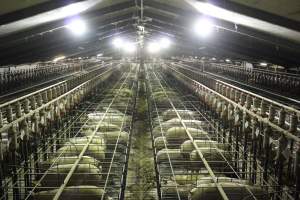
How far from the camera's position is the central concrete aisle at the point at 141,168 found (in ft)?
22.0

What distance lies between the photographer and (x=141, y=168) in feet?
26.9

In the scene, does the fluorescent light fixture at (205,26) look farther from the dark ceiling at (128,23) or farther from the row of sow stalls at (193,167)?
the row of sow stalls at (193,167)

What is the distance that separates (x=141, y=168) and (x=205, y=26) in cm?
518

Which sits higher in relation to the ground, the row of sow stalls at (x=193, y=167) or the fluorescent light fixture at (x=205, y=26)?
the fluorescent light fixture at (x=205, y=26)

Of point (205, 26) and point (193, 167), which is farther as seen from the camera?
point (205, 26)

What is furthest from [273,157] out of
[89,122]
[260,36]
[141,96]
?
[141,96]

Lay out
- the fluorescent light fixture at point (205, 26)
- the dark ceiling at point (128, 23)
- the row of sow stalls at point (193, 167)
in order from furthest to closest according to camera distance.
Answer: the fluorescent light fixture at point (205, 26), the dark ceiling at point (128, 23), the row of sow stalls at point (193, 167)

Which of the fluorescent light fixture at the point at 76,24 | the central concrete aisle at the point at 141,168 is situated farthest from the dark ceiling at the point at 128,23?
the central concrete aisle at the point at 141,168

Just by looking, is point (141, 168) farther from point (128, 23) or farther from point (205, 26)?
point (128, 23)

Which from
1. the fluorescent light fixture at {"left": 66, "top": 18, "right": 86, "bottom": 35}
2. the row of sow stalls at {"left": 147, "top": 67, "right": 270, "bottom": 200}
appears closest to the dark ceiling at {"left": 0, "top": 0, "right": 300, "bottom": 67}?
the fluorescent light fixture at {"left": 66, "top": 18, "right": 86, "bottom": 35}

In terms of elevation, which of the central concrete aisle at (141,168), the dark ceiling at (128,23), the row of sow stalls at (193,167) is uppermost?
the dark ceiling at (128,23)

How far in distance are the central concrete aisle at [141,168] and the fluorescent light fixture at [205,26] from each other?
3914mm

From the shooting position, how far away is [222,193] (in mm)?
4809

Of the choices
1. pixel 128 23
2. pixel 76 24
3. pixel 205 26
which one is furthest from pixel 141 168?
pixel 128 23
